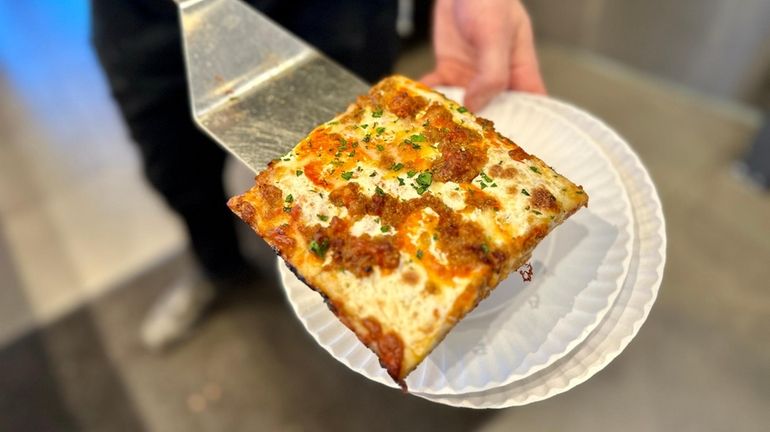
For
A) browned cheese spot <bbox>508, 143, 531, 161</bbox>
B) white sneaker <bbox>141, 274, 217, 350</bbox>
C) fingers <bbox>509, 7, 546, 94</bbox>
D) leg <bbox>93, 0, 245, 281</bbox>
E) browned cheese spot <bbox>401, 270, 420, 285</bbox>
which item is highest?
browned cheese spot <bbox>508, 143, 531, 161</bbox>

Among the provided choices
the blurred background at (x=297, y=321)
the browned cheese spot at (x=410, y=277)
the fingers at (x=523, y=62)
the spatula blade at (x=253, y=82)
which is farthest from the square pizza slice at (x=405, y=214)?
the blurred background at (x=297, y=321)

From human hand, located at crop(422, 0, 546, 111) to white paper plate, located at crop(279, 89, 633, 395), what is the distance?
191mm

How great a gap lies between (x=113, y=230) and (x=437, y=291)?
1907 millimetres

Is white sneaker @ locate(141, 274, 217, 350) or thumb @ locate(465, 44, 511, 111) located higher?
thumb @ locate(465, 44, 511, 111)

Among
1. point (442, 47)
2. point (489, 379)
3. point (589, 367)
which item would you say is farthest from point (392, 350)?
point (442, 47)

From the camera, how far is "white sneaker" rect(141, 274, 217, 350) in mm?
2012

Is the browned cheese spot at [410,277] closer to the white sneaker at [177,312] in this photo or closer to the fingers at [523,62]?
the fingers at [523,62]

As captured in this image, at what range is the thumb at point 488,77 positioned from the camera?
1204 millimetres

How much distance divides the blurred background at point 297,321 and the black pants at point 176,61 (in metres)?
0.21

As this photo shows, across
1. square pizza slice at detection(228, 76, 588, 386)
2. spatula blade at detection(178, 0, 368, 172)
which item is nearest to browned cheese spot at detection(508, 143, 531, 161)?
square pizza slice at detection(228, 76, 588, 386)

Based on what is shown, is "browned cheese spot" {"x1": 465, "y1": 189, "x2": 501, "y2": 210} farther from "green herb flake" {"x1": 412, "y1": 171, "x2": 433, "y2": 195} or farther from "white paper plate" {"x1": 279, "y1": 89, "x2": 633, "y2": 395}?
"white paper plate" {"x1": 279, "y1": 89, "x2": 633, "y2": 395}

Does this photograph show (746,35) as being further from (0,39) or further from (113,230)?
(0,39)

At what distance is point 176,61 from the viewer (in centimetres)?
145

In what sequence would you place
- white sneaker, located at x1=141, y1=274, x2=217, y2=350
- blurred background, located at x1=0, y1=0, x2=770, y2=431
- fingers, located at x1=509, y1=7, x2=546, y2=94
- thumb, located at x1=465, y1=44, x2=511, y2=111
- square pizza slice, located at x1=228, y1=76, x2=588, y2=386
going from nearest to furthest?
square pizza slice, located at x1=228, y1=76, x2=588, y2=386
thumb, located at x1=465, y1=44, x2=511, y2=111
fingers, located at x1=509, y1=7, x2=546, y2=94
blurred background, located at x1=0, y1=0, x2=770, y2=431
white sneaker, located at x1=141, y1=274, x2=217, y2=350
